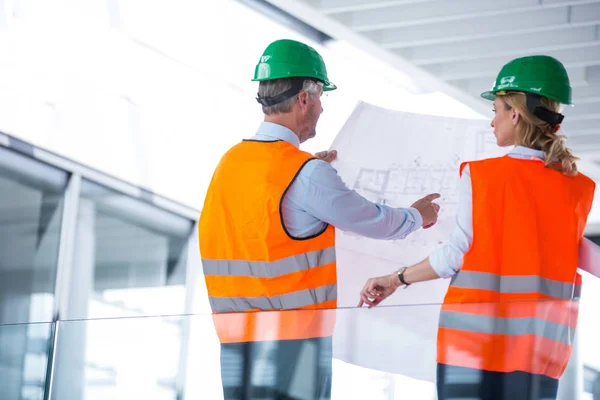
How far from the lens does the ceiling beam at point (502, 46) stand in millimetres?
6508

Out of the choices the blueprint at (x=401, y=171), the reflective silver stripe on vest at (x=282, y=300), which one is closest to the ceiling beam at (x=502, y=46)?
the blueprint at (x=401, y=171)

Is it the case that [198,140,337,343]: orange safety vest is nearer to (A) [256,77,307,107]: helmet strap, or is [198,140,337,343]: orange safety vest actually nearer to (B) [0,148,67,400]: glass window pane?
(A) [256,77,307,107]: helmet strap

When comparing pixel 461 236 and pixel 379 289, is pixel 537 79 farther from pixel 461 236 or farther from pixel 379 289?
pixel 379 289

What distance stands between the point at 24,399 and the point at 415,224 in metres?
1.49

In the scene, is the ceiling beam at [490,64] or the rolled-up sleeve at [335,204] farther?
the ceiling beam at [490,64]

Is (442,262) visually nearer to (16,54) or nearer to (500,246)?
(500,246)

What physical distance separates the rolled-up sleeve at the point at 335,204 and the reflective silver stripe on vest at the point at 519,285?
16.4 inches

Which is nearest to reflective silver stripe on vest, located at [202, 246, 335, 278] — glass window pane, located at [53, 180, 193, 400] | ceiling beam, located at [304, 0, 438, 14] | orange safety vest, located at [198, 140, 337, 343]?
orange safety vest, located at [198, 140, 337, 343]

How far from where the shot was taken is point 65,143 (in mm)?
8414

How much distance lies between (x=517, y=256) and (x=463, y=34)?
390 centimetres

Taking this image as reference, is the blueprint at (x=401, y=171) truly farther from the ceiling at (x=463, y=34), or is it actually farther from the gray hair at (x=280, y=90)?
the ceiling at (x=463, y=34)

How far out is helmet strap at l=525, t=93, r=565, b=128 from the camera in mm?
3113

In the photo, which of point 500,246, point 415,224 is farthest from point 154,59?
point 500,246

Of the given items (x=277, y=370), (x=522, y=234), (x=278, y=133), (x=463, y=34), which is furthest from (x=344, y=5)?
(x=277, y=370)
